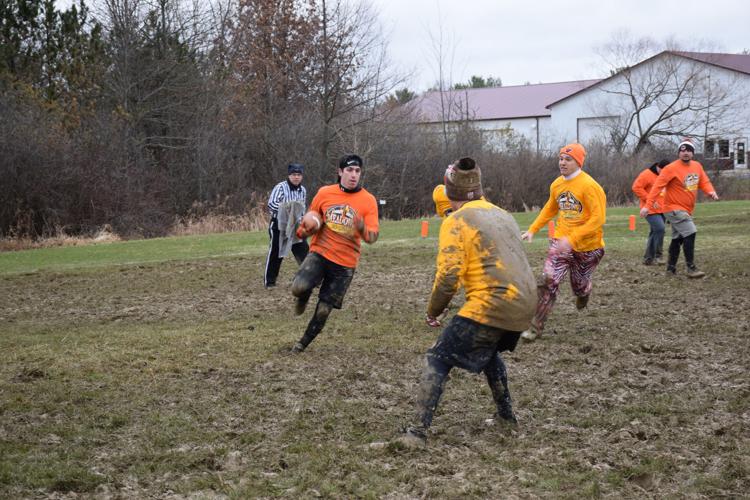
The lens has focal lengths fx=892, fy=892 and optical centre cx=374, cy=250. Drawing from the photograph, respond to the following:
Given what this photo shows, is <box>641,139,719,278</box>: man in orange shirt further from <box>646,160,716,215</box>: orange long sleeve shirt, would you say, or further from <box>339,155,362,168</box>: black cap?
<box>339,155,362,168</box>: black cap

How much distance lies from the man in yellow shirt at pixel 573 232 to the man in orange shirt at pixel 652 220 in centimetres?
626

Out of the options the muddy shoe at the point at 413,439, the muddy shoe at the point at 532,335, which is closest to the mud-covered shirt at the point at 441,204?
the muddy shoe at the point at 532,335

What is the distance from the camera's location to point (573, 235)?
370 inches

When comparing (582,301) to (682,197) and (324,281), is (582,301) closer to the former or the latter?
(324,281)

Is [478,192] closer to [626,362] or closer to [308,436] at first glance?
[308,436]

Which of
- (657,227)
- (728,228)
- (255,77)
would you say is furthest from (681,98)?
(657,227)

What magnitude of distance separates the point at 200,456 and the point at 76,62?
30.1 metres

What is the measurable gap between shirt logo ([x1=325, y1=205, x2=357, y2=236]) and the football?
0.14 meters

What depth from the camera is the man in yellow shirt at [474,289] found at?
5590mm

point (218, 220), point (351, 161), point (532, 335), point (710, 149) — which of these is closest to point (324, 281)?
point (351, 161)

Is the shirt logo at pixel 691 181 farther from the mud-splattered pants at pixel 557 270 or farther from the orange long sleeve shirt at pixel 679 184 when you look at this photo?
the mud-splattered pants at pixel 557 270

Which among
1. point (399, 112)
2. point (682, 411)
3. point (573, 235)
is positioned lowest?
point (682, 411)

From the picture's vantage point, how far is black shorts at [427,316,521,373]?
562cm

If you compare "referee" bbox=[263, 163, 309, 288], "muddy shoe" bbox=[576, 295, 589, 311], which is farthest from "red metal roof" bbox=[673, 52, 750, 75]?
"muddy shoe" bbox=[576, 295, 589, 311]
